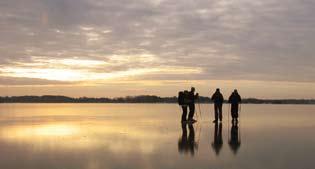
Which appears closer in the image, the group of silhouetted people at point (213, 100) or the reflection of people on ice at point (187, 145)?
the reflection of people on ice at point (187, 145)

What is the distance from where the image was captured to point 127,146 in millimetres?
12508

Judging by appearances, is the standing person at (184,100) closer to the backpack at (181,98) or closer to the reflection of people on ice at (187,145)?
the backpack at (181,98)

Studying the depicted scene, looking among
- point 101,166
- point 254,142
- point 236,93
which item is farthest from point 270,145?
point 236,93

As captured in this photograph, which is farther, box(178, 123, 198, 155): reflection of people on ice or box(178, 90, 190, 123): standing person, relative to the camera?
box(178, 90, 190, 123): standing person

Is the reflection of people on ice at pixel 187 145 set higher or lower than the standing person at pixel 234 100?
lower

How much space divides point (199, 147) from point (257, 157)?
2.42 m

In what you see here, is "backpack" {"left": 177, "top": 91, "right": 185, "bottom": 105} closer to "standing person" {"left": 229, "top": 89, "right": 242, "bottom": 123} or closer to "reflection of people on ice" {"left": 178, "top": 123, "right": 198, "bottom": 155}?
"standing person" {"left": 229, "top": 89, "right": 242, "bottom": 123}

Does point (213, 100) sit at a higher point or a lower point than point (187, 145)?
higher

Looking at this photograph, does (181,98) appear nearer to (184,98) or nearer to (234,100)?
(184,98)

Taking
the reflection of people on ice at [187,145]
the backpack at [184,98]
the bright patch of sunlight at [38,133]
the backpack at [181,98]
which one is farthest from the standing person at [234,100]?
the reflection of people on ice at [187,145]

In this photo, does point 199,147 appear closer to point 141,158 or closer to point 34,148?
point 141,158

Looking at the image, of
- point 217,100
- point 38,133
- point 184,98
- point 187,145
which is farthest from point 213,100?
point 187,145

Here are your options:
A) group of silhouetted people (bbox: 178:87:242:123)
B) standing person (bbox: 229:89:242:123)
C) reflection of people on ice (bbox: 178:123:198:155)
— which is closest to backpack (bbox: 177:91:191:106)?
group of silhouetted people (bbox: 178:87:242:123)

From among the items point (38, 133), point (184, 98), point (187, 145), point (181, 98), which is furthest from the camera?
point (181, 98)
